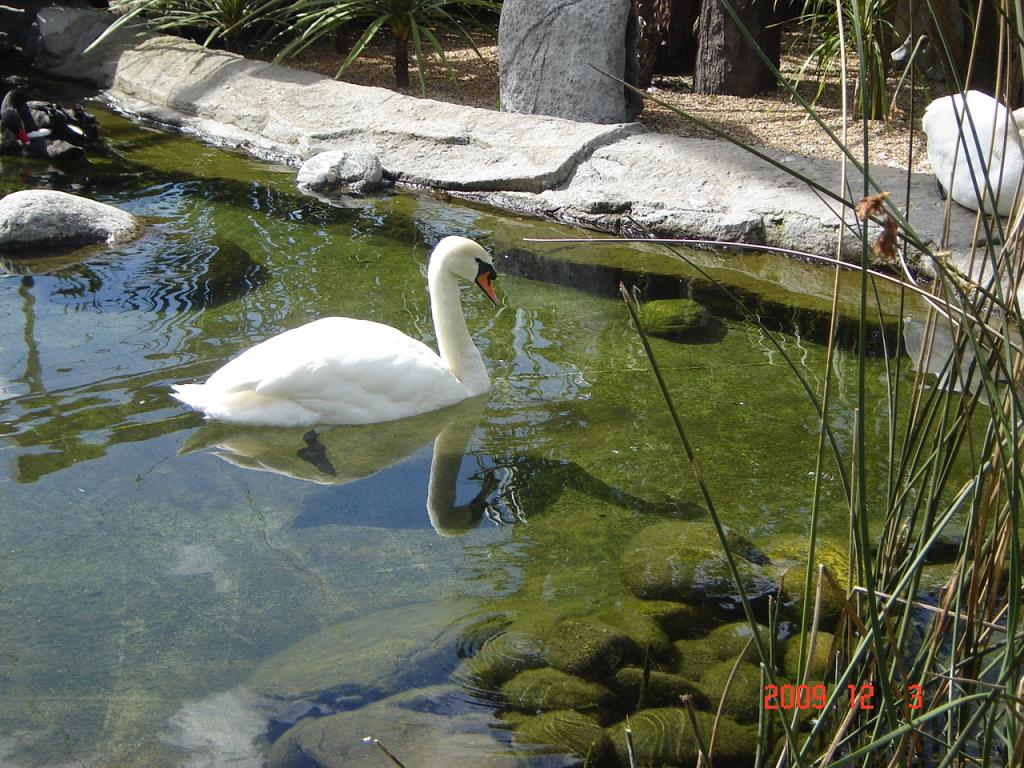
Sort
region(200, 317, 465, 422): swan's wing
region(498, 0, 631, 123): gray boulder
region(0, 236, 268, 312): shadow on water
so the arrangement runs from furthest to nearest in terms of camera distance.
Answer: region(498, 0, 631, 123): gray boulder → region(0, 236, 268, 312): shadow on water → region(200, 317, 465, 422): swan's wing

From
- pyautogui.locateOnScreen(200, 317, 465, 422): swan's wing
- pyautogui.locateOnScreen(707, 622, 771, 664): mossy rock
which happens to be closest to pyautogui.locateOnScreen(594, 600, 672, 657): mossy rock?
pyautogui.locateOnScreen(707, 622, 771, 664): mossy rock

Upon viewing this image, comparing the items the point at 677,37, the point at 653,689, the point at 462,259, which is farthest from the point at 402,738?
the point at 677,37

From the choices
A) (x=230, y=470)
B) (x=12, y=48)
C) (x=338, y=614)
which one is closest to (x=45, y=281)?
(x=230, y=470)

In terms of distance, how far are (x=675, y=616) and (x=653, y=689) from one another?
347 mm

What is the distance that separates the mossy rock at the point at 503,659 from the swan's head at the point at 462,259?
1973 millimetres

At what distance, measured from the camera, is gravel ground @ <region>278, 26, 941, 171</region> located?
7.46m

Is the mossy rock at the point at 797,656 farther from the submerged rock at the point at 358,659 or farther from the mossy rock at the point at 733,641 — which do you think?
the submerged rock at the point at 358,659

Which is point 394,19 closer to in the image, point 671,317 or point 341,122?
point 341,122

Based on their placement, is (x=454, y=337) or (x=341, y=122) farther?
(x=341, y=122)

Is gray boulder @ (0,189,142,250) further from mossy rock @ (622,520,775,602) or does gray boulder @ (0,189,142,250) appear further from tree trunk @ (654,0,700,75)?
tree trunk @ (654,0,700,75)

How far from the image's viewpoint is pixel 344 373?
4.06 meters

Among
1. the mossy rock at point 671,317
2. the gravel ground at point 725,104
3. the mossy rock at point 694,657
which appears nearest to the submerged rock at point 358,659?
the mossy rock at point 694,657

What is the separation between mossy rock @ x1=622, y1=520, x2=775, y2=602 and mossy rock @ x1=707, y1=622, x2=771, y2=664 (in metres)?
0.14

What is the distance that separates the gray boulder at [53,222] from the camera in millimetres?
5840
